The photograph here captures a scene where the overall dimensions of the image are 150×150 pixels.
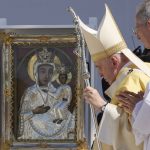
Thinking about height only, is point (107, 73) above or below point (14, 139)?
above

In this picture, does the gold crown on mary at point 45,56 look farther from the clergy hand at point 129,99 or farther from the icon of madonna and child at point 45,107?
the clergy hand at point 129,99

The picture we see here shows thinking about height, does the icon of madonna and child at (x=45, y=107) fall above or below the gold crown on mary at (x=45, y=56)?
below

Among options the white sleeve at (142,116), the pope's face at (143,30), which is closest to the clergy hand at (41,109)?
the pope's face at (143,30)

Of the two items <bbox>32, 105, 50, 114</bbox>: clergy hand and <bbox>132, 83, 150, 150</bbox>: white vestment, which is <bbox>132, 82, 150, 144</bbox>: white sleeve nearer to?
<bbox>132, 83, 150, 150</bbox>: white vestment

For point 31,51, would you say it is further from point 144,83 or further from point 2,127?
point 144,83

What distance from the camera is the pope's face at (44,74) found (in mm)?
4926

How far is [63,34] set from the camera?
190 inches

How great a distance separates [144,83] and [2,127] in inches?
106

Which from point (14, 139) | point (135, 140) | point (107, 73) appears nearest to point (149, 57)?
point (107, 73)

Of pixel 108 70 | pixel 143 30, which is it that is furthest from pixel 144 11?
pixel 108 70

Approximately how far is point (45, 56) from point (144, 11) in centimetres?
258

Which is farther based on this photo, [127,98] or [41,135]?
[41,135]

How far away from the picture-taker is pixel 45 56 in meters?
4.91

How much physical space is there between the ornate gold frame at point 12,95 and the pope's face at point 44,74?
209 millimetres
